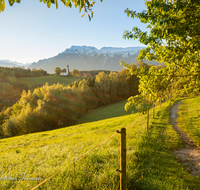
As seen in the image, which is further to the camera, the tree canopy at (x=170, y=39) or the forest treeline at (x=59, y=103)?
the forest treeline at (x=59, y=103)

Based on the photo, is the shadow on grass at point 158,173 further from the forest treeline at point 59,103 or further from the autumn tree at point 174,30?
the forest treeline at point 59,103

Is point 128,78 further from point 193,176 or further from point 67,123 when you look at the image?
point 193,176

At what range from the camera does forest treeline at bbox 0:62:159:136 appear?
3253 cm

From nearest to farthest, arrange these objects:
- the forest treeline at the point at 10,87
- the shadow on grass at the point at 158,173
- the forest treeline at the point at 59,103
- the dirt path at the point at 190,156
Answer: the shadow on grass at the point at 158,173 < the dirt path at the point at 190,156 < the forest treeline at the point at 59,103 < the forest treeline at the point at 10,87

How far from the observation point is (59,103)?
41250 mm

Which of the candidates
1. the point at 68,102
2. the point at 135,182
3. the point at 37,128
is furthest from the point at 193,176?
the point at 68,102

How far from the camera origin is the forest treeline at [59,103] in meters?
32.5

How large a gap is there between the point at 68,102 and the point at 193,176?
41.1 m

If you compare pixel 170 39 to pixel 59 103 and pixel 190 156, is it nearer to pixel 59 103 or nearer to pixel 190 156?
pixel 190 156

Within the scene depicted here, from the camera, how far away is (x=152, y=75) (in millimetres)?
7938

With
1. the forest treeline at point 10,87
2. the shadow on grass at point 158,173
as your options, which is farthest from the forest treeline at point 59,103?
the shadow on grass at point 158,173

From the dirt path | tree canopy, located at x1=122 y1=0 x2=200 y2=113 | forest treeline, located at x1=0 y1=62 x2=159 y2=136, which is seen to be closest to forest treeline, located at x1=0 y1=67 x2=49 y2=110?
forest treeline, located at x1=0 y1=62 x2=159 y2=136

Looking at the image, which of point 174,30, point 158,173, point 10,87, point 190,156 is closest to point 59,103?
point 190,156

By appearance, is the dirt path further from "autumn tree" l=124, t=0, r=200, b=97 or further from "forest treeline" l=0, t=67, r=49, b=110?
"forest treeline" l=0, t=67, r=49, b=110
